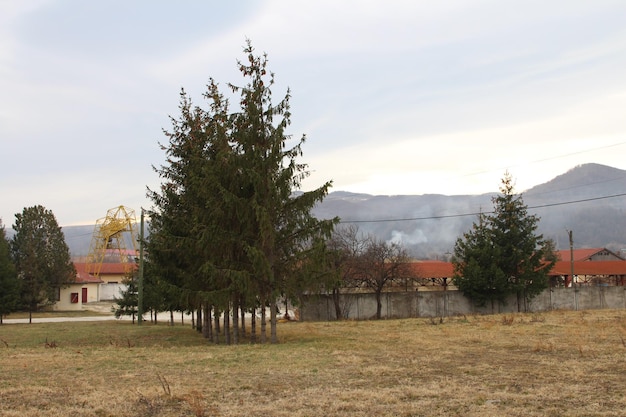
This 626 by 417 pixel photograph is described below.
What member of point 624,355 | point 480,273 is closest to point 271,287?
point 624,355

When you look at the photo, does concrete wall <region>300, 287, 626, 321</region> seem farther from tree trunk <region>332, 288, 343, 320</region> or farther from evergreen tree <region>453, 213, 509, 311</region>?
evergreen tree <region>453, 213, 509, 311</region>

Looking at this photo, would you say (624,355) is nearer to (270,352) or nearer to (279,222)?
(270,352)

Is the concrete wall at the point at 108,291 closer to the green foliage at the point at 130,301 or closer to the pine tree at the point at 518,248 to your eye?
the green foliage at the point at 130,301

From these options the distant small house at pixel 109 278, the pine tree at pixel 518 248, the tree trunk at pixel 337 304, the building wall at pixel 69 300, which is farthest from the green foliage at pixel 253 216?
the distant small house at pixel 109 278

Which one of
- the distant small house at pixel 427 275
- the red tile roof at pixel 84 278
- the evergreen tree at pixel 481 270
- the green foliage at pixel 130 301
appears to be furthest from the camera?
the red tile roof at pixel 84 278

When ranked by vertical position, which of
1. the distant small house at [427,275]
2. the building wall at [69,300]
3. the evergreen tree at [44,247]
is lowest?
the building wall at [69,300]

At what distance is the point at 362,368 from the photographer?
1314 centimetres

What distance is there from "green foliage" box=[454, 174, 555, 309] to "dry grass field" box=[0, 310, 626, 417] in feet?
79.4

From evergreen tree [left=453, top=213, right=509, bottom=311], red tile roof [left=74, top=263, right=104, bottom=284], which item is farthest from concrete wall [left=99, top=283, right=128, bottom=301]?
evergreen tree [left=453, top=213, right=509, bottom=311]

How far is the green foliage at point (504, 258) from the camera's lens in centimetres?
4306

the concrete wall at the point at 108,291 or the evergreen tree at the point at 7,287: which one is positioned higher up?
the evergreen tree at the point at 7,287

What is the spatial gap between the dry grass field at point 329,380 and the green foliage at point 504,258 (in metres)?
24.2

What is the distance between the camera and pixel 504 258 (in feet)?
142

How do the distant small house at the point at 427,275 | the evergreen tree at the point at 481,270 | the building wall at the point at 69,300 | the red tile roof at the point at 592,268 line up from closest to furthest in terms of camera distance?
the evergreen tree at the point at 481,270 → the distant small house at the point at 427,275 → the red tile roof at the point at 592,268 → the building wall at the point at 69,300
